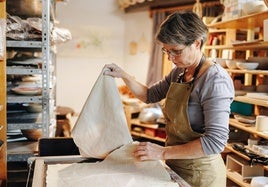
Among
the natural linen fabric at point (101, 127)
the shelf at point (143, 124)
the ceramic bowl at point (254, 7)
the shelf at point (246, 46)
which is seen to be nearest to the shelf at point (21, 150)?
the natural linen fabric at point (101, 127)

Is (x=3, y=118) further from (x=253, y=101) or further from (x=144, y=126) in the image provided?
(x=144, y=126)

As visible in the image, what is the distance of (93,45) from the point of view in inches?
197

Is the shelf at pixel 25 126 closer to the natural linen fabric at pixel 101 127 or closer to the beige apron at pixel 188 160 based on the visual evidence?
the natural linen fabric at pixel 101 127

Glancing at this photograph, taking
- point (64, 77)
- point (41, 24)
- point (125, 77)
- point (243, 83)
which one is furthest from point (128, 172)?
point (64, 77)

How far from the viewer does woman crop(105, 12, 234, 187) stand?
4.21 ft

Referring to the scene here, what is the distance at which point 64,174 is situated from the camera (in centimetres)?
126

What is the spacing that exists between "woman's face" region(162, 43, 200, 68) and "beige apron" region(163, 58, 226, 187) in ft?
0.33

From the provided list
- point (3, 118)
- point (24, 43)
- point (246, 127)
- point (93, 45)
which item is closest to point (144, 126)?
point (93, 45)

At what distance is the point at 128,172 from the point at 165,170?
0.49ft

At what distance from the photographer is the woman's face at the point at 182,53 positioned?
1.37 m

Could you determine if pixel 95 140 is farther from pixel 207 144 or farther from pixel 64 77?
pixel 64 77

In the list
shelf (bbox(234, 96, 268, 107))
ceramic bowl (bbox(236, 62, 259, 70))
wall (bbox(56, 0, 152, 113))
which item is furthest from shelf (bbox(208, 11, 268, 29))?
wall (bbox(56, 0, 152, 113))

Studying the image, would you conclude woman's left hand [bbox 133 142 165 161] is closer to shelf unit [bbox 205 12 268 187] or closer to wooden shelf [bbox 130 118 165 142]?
shelf unit [bbox 205 12 268 187]

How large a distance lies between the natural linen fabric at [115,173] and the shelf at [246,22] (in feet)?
4.77
